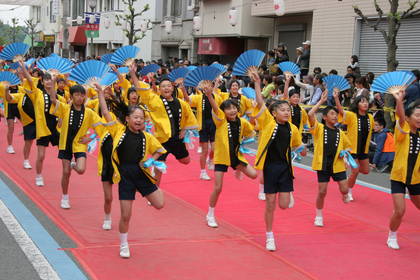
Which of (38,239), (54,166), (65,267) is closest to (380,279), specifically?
(65,267)

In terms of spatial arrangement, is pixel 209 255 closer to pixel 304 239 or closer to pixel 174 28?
pixel 304 239

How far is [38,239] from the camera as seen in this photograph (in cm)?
607

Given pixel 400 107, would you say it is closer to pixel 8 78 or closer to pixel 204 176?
pixel 204 176

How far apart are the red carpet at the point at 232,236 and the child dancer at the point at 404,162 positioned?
1.41 feet

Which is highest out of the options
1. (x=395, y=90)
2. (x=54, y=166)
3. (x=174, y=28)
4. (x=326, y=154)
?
(x=174, y=28)

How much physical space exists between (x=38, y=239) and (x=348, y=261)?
3269 mm

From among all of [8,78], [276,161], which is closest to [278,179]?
[276,161]

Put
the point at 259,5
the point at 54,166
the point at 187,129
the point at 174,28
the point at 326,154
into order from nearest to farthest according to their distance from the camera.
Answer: the point at 326,154 → the point at 187,129 → the point at 54,166 → the point at 259,5 → the point at 174,28

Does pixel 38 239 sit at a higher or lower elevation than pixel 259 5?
lower

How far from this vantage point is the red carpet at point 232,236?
18.0 feet

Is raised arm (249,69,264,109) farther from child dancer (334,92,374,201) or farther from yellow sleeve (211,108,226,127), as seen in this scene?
child dancer (334,92,374,201)

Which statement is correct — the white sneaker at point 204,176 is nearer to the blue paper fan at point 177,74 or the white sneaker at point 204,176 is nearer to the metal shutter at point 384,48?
the blue paper fan at point 177,74

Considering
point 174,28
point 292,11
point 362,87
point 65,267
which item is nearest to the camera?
point 65,267

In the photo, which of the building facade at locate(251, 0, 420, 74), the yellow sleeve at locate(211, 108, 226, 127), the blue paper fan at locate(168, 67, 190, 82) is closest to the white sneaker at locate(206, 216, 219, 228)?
the yellow sleeve at locate(211, 108, 226, 127)
